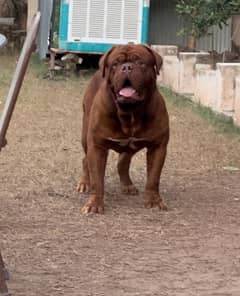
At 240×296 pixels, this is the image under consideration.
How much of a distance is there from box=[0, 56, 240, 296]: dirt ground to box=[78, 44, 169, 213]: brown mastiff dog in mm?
248

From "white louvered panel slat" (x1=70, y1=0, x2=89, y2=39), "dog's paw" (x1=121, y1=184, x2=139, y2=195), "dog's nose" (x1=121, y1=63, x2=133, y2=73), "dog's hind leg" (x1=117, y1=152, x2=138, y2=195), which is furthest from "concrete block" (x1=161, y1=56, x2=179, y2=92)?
"dog's nose" (x1=121, y1=63, x2=133, y2=73)

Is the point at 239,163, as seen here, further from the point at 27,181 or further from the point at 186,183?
the point at 27,181

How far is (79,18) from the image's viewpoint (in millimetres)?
15312

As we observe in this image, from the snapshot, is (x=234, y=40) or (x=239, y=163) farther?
(x=234, y=40)

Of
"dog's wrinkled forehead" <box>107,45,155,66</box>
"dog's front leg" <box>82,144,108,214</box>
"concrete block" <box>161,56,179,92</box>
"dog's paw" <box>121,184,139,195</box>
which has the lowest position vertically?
"concrete block" <box>161,56,179,92</box>

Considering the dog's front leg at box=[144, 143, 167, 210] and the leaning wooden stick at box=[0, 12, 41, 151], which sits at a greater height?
the leaning wooden stick at box=[0, 12, 41, 151]

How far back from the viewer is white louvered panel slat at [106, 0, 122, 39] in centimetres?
1528

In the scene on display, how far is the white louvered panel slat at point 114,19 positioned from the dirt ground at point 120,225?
512 centimetres

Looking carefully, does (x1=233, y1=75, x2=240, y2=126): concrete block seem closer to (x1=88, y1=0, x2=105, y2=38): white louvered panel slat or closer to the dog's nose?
the dog's nose

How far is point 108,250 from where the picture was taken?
226 inches

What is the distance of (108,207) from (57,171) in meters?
1.35

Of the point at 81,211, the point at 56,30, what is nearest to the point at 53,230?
the point at 81,211

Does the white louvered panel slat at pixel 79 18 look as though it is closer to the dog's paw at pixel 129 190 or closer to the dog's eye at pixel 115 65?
the dog's paw at pixel 129 190

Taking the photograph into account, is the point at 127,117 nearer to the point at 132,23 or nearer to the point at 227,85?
the point at 227,85
